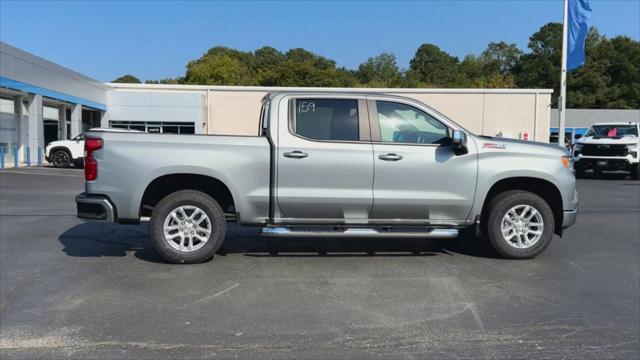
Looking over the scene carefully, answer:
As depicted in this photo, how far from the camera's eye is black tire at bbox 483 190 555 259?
6410 millimetres

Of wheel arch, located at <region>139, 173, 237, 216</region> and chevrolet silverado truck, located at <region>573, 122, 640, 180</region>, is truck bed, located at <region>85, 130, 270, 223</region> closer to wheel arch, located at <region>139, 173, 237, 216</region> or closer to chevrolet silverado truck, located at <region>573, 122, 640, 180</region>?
wheel arch, located at <region>139, 173, 237, 216</region>

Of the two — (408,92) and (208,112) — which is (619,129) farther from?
(208,112)

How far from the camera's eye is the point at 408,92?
35.5m

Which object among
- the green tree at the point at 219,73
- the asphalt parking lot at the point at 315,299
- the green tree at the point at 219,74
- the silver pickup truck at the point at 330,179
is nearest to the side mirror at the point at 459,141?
the silver pickup truck at the point at 330,179

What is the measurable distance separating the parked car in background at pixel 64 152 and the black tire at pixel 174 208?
18.6 metres

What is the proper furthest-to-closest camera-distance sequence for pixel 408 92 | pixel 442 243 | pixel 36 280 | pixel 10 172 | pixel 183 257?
pixel 408 92, pixel 10 172, pixel 442 243, pixel 183 257, pixel 36 280

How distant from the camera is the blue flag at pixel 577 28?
22391 millimetres

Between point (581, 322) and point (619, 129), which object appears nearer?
point (581, 322)

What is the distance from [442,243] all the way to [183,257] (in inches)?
137

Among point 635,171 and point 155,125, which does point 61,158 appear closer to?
point 155,125

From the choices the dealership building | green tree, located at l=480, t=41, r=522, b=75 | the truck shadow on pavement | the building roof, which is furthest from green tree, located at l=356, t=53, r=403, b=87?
the truck shadow on pavement

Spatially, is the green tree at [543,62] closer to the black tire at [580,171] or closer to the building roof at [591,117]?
the building roof at [591,117]

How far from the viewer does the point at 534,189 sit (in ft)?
22.1

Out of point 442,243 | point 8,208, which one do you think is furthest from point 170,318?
point 8,208
